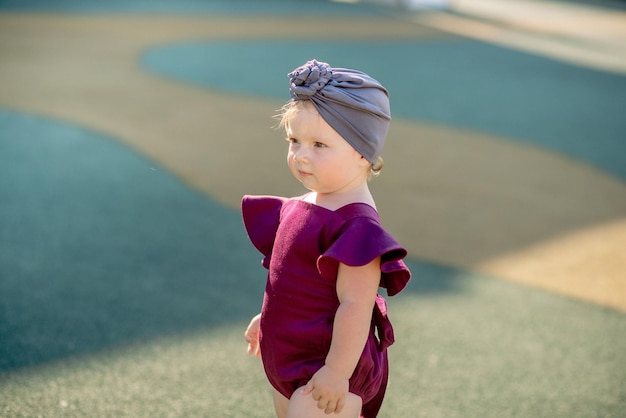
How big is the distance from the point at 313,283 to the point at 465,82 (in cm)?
874

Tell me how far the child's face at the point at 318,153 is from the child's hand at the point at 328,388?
1.63 ft

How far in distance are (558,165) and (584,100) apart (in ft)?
10.5

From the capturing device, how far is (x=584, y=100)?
9820mm

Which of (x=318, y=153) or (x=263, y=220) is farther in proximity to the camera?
(x=263, y=220)

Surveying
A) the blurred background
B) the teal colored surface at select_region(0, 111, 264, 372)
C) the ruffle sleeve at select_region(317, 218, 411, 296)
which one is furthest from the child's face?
the teal colored surface at select_region(0, 111, 264, 372)

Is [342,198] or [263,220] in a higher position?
[342,198]

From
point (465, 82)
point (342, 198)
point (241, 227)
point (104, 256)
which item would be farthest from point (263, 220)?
point (465, 82)

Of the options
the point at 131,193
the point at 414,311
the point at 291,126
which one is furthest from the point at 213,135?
the point at 291,126

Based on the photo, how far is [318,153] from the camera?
6.89 ft

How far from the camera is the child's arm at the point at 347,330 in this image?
6.68ft

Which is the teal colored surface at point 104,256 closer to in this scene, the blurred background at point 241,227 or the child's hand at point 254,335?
the blurred background at point 241,227

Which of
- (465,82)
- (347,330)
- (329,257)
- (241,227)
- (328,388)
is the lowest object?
(465,82)

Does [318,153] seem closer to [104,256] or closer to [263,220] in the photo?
[263,220]

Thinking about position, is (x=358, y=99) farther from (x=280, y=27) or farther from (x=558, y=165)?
(x=280, y=27)
